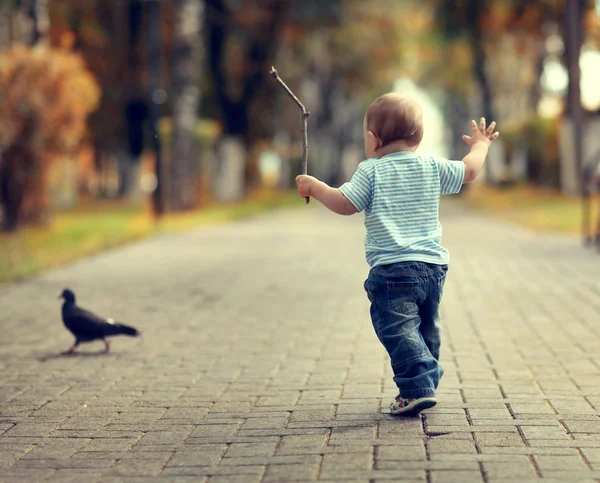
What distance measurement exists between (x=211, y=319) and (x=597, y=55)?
3103cm

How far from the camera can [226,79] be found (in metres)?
35.7

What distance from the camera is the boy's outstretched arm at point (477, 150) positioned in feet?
16.9

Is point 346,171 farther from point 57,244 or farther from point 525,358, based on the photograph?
point 525,358

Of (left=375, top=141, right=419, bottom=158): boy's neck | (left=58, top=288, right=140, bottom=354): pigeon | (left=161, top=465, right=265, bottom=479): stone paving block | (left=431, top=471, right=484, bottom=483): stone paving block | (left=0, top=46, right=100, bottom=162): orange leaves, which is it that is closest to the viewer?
(left=431, top=471, right=484, bottom=483): stone paving block

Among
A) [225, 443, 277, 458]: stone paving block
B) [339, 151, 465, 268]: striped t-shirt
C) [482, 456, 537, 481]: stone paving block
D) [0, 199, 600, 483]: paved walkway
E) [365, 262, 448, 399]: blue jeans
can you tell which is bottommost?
[0, 199, 600, 483]: paved walkway

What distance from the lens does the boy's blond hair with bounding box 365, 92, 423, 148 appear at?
16.4 ft

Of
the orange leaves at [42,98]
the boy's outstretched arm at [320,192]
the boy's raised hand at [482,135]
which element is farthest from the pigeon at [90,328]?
the orange leaves at [42,98]

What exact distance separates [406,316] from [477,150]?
865 mm

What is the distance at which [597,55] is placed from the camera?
3719 cm

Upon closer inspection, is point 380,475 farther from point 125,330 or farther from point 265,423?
point 125,330

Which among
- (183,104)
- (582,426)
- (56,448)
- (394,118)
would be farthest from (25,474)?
(183,104)

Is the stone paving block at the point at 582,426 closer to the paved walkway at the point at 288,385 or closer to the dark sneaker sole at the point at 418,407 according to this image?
the paved walkway at the point at 288,385

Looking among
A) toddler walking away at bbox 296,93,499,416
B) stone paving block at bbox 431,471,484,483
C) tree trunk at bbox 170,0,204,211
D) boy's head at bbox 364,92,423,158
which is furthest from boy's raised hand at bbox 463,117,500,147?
tree trunk at bbox 170,0,204,211

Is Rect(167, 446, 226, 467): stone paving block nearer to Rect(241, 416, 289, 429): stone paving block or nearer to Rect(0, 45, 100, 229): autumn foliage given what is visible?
Rect(241, 416, 289, 429): stone paving block
